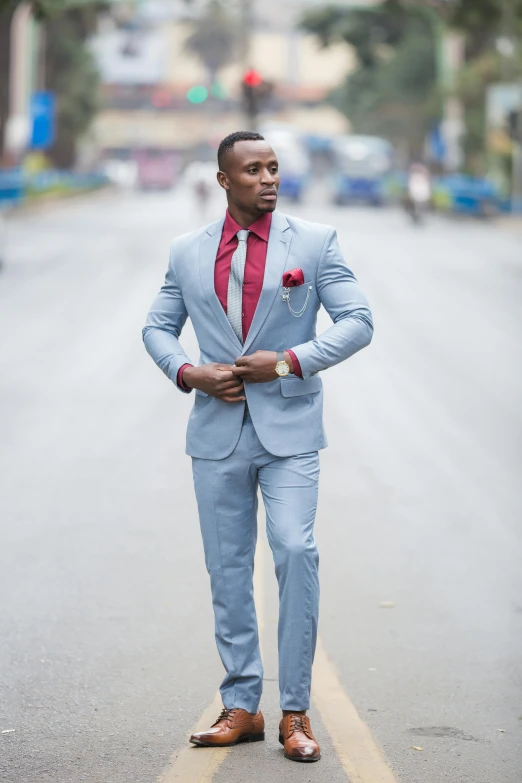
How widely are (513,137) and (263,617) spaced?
102 ft

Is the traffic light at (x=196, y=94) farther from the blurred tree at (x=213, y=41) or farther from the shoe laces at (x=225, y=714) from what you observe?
the shoe laces at (x=225, y=714)

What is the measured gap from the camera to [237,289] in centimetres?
478

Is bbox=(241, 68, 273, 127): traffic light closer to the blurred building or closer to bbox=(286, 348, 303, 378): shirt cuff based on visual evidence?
bbox=(286, 348, 303, 378): shirt cuff

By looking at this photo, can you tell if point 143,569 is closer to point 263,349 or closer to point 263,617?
point 263,617

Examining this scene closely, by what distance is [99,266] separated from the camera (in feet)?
83.3

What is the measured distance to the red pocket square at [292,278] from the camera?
15.3 ft

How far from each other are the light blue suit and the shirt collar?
1.2 inches

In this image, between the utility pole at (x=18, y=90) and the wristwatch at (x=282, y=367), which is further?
the utility pole at (x=18, y=90)

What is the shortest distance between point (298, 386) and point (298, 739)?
3.80 feet

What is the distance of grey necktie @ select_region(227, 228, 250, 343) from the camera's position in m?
4.77

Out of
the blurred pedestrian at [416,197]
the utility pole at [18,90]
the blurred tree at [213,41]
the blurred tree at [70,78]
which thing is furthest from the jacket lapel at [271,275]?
the blurred tree at [213,41]

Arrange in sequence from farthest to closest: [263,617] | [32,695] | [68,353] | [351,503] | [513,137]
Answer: [513,137]
[68,353]
[351,503]
[263,617]
[32,695]

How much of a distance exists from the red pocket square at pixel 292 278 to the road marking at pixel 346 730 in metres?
1.58

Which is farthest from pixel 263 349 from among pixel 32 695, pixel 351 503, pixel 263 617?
pixel 351 503
